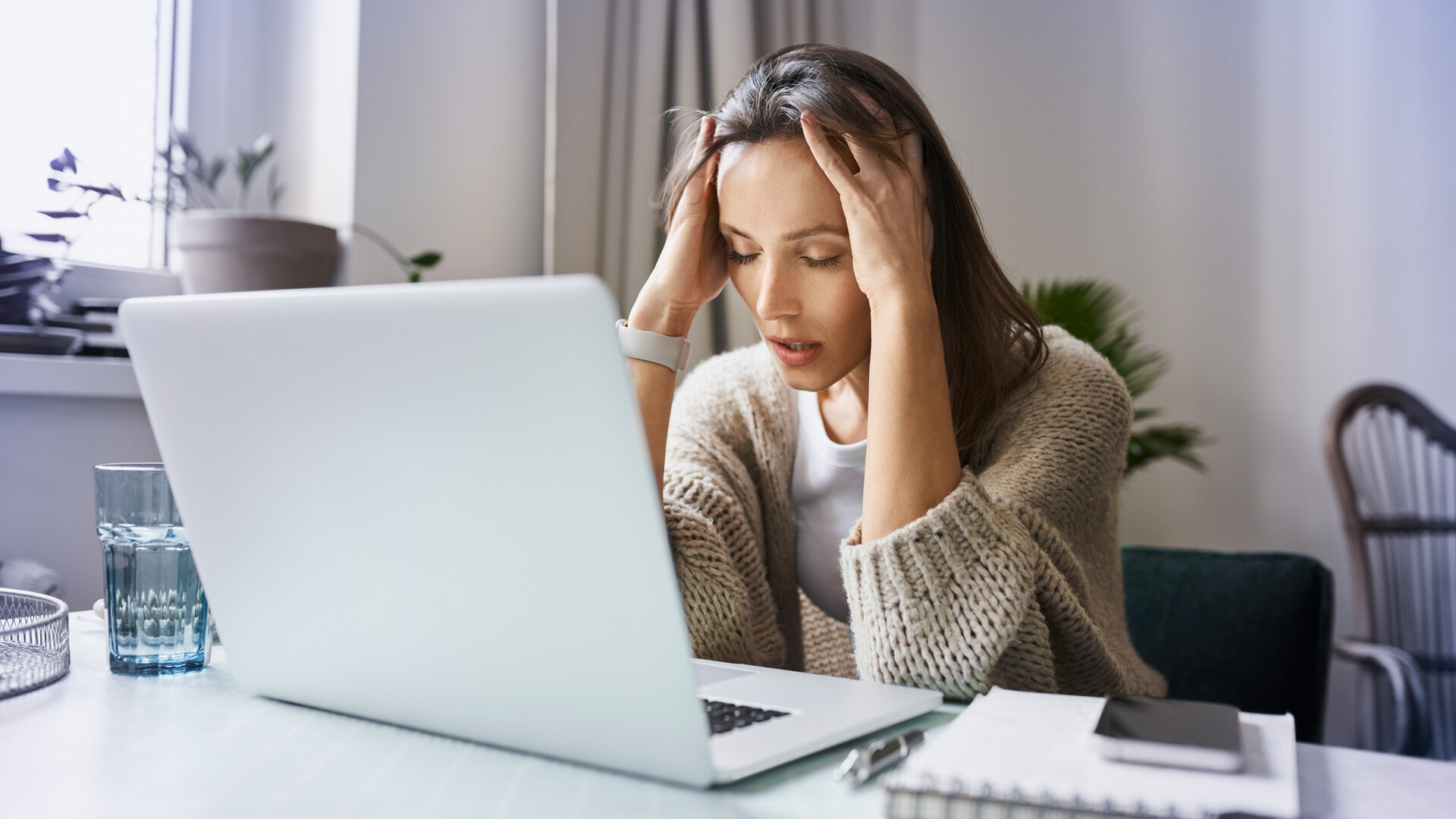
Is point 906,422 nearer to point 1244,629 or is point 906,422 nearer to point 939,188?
point 939,188

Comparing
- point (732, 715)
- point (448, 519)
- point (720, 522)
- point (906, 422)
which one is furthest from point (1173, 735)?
point (720, 522)

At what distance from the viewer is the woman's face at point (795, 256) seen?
956 mm

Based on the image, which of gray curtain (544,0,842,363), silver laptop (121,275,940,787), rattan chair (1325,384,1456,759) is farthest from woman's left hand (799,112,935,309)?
rattan chair (1325,384,1456,759)

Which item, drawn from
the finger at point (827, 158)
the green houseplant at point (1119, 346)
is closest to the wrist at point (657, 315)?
the finger at point (827, 158)

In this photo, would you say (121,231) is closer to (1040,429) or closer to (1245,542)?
(1040,429)

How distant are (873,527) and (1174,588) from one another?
73 centimetres

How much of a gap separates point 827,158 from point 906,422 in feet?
0.88

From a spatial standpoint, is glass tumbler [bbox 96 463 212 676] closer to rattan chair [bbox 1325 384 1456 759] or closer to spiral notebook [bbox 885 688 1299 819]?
spiral notebook [bbox 885 688 1299 819]

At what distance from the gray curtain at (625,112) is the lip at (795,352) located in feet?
3.23

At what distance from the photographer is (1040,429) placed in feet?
2.95

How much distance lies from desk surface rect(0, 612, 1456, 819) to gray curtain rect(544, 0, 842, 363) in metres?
1.46

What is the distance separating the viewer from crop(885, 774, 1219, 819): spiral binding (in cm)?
38

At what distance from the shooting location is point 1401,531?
2053mm

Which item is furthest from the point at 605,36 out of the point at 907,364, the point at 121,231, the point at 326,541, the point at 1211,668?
the point at 326,541
